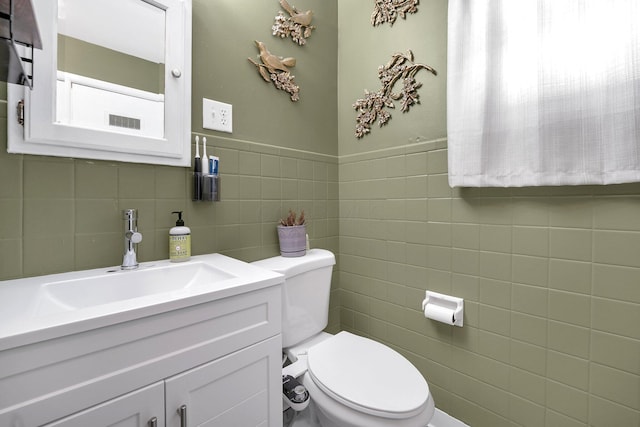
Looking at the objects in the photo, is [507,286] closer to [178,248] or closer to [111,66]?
[178,248]

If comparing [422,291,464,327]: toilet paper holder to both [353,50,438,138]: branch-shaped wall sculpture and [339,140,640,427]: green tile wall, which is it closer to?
[339,140,640,427]: green tile wall

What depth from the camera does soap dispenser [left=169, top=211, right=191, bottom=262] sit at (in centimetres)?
102

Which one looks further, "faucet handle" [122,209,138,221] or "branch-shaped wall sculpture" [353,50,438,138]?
"branch-shaped wall sculpture" [353,50,438,138]

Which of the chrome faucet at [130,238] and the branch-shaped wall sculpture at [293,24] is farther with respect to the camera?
the branch-shaped wall sculpture at [293,24]

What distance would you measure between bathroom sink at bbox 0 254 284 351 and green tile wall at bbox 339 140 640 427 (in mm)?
802

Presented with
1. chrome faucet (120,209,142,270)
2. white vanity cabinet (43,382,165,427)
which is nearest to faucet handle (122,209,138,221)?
chrome faucet (120,209,142,270)

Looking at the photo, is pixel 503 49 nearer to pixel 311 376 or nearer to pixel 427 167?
pixel 427 167

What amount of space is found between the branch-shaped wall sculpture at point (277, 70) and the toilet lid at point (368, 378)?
121cm

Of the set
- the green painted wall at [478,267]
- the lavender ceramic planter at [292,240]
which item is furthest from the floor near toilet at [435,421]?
the lavender ceramic planter at [292,240]

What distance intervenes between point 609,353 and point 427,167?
2.89ft

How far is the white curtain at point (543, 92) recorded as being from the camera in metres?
0.84

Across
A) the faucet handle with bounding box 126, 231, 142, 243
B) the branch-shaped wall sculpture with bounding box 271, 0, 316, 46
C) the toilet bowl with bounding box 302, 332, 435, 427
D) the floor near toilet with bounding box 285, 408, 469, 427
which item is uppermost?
the branch-shaped wall sculpture with bounding box 271, 0, 316, 46

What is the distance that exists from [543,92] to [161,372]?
4.53 feet

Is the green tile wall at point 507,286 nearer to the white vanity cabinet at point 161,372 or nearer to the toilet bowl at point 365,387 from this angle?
the toilet bowl at point 365,387
